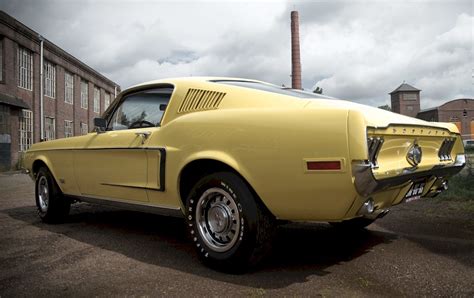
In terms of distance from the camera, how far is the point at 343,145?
2514mm

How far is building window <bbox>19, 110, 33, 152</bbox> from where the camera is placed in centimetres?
2187

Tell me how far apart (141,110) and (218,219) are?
1.60m

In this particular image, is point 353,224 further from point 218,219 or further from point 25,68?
point 25,68

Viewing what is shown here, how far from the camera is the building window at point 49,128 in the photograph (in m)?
24.8

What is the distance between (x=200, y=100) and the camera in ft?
11.6

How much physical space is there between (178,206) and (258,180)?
3.10 feet

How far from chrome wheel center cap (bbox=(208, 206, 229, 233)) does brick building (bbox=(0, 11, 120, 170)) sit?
19.0m

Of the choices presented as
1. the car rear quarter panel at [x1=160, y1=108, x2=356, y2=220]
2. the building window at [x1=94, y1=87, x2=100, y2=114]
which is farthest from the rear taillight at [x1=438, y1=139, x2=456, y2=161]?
the building window at [x1=94, y1=87, x2=100, y2=114]

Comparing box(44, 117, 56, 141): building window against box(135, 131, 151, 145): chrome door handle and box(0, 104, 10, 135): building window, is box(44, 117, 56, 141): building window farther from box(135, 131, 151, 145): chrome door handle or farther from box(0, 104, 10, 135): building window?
box(135, 131, 151, 145): chrome door handle

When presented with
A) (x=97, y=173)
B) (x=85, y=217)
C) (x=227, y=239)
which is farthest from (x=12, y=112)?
(x=227, y=239)

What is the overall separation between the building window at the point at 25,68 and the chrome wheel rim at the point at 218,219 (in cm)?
2190

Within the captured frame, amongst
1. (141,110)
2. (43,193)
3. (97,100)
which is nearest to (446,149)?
(141,110)

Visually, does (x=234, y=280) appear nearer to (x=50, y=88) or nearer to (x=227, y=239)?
(x=227, y=239)

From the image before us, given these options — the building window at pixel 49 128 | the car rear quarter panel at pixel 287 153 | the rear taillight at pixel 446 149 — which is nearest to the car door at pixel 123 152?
the car rear quarter panel at pixel 287 153
